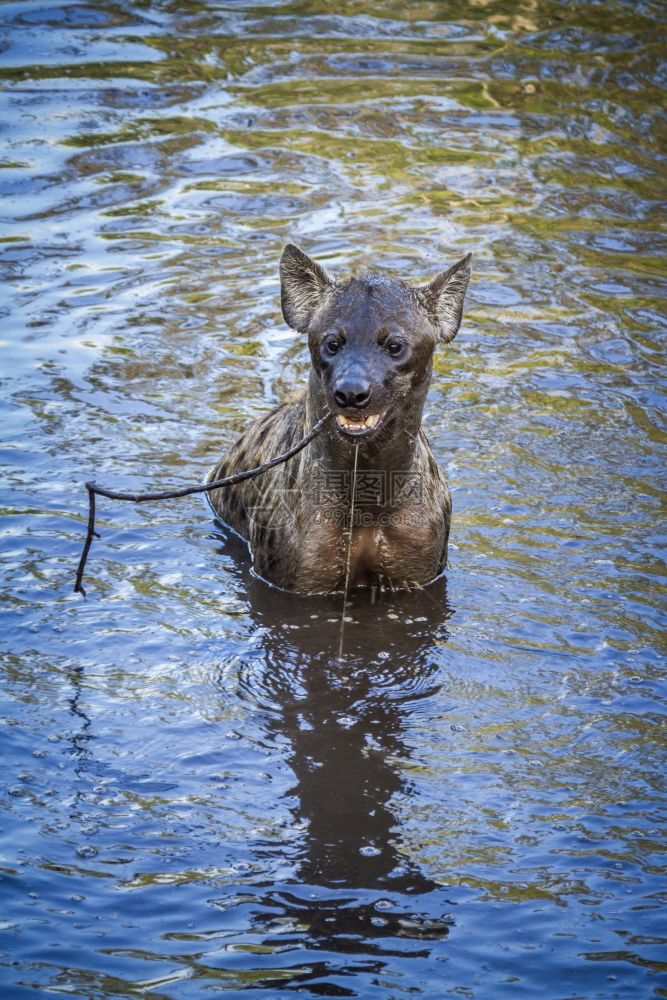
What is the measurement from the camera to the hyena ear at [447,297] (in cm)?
650

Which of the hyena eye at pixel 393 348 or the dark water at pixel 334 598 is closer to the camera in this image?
the dark water at pixel 334 598

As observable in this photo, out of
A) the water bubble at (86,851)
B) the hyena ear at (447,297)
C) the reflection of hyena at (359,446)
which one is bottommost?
→ the water bubble at (86,851)

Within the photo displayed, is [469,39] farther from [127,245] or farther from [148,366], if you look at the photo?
[148,366]

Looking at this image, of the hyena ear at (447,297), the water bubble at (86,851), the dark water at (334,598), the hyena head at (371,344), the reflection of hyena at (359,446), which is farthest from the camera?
the hyena ear at (447,297)

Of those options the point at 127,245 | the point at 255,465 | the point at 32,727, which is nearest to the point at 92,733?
the point at 32,727

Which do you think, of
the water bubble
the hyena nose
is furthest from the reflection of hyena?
the water bubble

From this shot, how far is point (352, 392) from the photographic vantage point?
5.80 meters

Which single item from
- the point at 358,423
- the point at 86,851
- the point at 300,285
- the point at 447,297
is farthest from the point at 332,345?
the point at 86,851

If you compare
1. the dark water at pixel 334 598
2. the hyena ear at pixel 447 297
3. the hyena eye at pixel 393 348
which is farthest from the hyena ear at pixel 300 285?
the dark water at pixel 334 598

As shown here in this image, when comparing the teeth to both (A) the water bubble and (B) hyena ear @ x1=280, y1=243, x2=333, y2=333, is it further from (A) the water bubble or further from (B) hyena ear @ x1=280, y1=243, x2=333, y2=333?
(A) the water bubble

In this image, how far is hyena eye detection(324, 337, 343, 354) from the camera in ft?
20.0

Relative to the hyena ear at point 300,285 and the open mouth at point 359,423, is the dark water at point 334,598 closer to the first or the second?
the open mouth at point 359,423

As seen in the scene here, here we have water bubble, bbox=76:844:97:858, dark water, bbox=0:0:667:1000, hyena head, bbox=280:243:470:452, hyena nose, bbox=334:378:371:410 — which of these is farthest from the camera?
hyena head, bbox=280:243:470:452

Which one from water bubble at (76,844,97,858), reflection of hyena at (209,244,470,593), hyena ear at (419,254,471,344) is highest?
hyena ear at (419,254,471,344)
